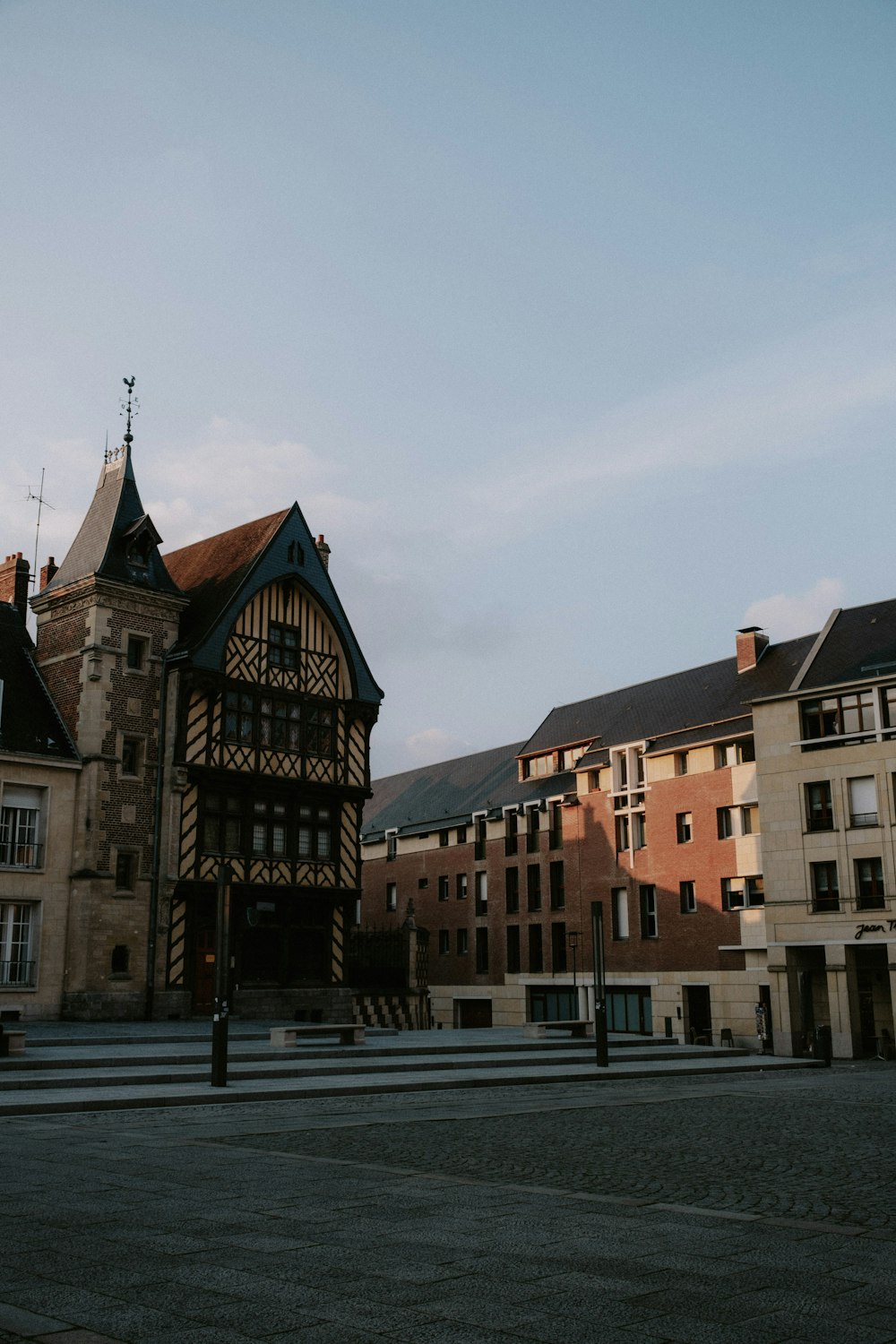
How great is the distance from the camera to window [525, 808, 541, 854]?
58.4 meters

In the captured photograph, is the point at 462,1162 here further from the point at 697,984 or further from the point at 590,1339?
the point at 697,984

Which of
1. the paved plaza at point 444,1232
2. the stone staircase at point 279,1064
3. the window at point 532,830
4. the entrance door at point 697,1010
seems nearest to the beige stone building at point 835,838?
the entrance door at point 697,1010

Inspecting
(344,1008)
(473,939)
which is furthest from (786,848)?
(473,939)

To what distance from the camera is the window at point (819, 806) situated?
42312 millimetres

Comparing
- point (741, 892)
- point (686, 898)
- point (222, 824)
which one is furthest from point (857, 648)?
point (222, 824)

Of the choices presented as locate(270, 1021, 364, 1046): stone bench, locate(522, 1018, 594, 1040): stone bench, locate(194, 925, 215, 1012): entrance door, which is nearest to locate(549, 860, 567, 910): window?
locate(522, 1018, 594, 1040): stone bench

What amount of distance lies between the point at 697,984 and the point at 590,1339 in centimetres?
4523

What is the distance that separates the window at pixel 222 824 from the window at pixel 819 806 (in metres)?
19.5

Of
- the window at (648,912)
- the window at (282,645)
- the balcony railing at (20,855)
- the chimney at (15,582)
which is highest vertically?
the chimney at (15,582)

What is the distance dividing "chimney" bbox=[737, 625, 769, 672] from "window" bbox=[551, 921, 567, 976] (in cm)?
1468

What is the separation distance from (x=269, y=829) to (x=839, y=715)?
1976 cm

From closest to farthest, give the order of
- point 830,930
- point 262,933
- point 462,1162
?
point 462,1162 → point 262,933 → point 830,930

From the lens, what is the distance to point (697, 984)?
48438 mm

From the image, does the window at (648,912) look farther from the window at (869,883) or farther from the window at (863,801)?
the window at (863,801)
